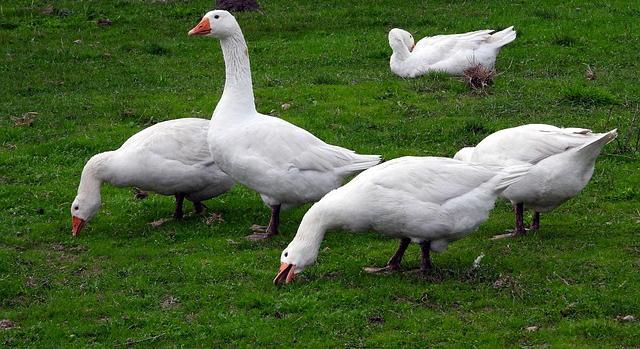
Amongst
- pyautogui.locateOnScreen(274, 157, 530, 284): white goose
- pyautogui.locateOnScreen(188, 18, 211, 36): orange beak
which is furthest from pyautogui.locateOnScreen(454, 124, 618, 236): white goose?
pyautogui.locateOnScreen(188, 18, 211, 36): orange beak

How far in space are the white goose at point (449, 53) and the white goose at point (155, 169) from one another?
6767 millimetres

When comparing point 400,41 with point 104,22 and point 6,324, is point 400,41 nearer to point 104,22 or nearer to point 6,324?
point 104,22

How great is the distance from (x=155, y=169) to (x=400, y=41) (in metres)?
7.65

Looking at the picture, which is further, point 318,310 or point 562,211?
point 562,211

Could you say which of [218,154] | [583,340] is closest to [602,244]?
[583,340]

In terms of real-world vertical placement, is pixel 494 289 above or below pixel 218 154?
below

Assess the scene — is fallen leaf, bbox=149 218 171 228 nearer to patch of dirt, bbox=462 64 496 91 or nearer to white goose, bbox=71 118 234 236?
white goose, bbox=71 118 234 236

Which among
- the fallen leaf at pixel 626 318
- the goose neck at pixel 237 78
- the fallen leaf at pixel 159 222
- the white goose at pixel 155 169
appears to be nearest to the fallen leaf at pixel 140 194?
the fallen leaf at pixel 159 222

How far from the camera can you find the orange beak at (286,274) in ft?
31.5

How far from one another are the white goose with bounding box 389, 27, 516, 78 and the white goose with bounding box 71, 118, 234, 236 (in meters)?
6.77

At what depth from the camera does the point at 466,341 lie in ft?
27.5

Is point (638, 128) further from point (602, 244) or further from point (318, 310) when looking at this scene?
point (318, 310)

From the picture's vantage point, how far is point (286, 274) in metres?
9.66

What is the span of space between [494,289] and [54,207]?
19.4 ft
